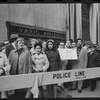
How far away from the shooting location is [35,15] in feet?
15.4

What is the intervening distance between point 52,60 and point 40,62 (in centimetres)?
28

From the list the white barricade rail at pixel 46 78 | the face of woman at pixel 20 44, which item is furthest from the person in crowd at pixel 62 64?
the face of woman at pixel 20 44

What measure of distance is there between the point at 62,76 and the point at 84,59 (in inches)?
27.4

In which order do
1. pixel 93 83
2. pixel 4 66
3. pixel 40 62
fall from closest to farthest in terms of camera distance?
pixel 4 66 < pixel 40 62 < pixel 93 83

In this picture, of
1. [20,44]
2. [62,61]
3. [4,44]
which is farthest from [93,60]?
[4,44]

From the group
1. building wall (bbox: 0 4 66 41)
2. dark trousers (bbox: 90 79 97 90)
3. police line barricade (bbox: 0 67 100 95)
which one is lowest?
dark trousers (bbox: 90 79 97 90)

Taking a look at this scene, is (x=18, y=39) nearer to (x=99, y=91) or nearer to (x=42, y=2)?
(x=42, y=2)

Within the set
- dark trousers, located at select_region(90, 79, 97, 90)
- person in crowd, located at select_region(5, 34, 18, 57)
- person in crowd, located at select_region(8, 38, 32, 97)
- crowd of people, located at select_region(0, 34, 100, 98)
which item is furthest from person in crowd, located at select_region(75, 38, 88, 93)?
person in crowd, located at select_region(5, 34, 18, 57)

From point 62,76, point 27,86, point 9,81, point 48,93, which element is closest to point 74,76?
point 62,76

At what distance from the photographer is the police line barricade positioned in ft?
13.9

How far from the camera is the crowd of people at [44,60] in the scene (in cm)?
433

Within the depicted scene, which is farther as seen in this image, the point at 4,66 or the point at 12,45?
the point at 12,45

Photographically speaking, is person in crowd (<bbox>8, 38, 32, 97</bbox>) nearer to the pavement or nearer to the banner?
the banner

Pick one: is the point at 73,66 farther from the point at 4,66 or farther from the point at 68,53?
the point at 4,66
